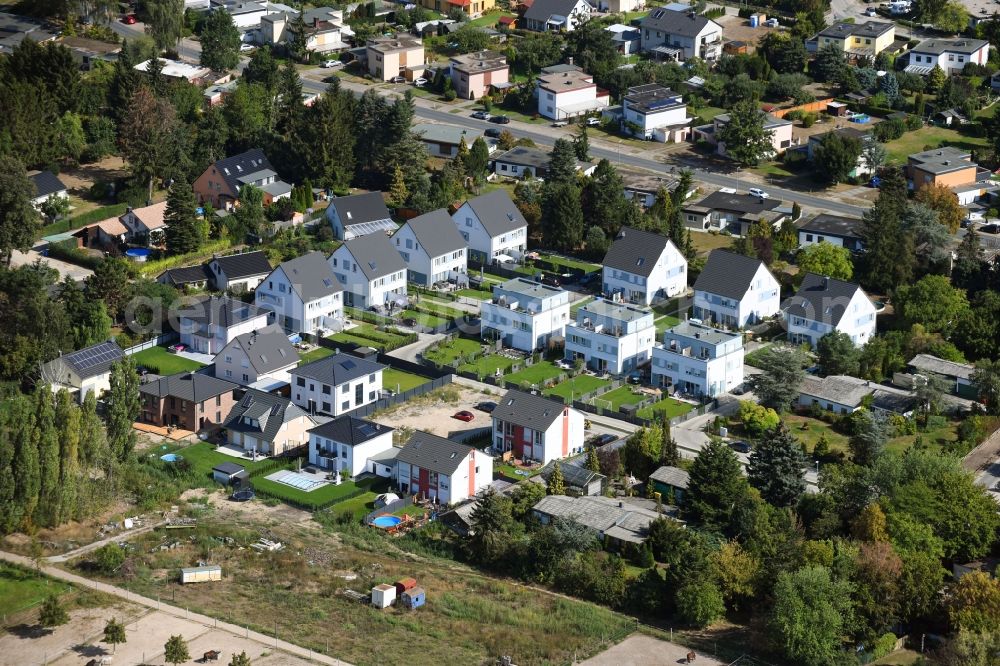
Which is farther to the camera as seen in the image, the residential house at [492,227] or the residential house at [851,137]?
the residential house at [851,137]

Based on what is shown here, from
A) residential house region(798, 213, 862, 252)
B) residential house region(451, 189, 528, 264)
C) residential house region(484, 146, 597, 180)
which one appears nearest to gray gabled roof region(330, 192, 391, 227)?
residential house region(451, 189, 528, 264)

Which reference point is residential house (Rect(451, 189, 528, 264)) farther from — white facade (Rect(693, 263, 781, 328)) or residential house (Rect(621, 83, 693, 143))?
residential house (Rect(621, 83, 693, 143))

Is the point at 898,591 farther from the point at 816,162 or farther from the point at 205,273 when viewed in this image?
the point at 816,162

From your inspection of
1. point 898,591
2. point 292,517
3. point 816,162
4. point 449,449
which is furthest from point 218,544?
point 816,162

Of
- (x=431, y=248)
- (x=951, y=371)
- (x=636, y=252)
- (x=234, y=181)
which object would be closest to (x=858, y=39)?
(x=636, y=252)

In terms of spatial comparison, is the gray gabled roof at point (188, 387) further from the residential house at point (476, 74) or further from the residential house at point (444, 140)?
the residential house at point (476, 74)

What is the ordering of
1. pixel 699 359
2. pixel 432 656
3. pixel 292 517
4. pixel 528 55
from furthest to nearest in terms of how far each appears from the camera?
pixel 528 55
pixel 699 359
pixel 292 517
pixel 432 656

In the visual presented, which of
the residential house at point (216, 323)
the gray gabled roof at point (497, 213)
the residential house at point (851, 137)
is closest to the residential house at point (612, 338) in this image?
the gray gabled roof at point (497, 213)
